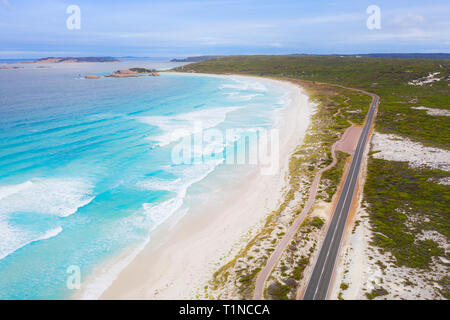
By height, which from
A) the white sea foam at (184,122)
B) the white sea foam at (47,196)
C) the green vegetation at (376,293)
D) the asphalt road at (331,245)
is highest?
the white sea foam at (184,122)

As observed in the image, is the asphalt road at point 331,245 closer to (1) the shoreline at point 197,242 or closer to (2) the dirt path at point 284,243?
(2) the dirt path at point 284,243

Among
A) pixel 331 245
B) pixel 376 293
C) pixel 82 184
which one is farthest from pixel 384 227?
pixel 82 184

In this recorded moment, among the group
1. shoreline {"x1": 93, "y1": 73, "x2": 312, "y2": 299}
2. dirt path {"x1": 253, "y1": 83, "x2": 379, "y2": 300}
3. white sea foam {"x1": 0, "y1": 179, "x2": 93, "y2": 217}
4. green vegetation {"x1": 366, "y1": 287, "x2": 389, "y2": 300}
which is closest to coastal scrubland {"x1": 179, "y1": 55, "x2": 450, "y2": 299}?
green vegetation {"x1": 366, "y1": 287, "x2": 389, "y2": 300}

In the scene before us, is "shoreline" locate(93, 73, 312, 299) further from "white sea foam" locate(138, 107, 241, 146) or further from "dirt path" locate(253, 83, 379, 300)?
"white sea foam" locate(138, 107, 241, 146)

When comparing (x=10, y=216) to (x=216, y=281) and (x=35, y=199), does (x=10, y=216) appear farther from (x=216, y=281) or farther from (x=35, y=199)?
(x=216, y=281)

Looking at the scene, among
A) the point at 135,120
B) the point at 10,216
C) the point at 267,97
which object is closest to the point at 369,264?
the point at 10,216

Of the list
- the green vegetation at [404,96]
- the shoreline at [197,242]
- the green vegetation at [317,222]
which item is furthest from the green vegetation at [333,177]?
the green vegetation at [404,96]
